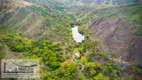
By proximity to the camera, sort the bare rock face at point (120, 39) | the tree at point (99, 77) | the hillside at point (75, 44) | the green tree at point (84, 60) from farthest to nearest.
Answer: the green tree at point (84, 60) → the bare rock face at point (120, 39) → the hillside at point (75, 44) → the tree at point (99, 77)

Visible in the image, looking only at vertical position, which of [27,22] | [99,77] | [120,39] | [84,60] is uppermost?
[27,22]

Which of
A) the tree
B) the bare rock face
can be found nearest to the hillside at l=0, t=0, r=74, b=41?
the bare rock face

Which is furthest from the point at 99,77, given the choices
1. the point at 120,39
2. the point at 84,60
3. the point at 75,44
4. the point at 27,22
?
the point at 27,22

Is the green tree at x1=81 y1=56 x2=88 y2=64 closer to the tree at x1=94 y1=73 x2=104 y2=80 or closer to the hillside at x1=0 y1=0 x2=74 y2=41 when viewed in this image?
the tree at x1=94 y1=73 x2=104 y2=80

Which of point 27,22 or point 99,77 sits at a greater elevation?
point 27,22

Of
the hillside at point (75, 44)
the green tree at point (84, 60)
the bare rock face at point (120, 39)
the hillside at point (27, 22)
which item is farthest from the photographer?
the hillside at point (27, 22)

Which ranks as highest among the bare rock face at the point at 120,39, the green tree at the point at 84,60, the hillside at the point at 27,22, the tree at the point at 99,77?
the hillside at the point at 27,22

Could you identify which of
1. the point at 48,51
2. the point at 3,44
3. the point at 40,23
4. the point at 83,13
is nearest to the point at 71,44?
the point at 48,51

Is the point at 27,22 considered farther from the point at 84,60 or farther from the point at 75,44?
the point at 84,60

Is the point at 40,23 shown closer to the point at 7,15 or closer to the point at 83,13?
the point at 7,15

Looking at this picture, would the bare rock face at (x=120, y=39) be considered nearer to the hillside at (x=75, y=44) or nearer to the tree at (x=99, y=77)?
the hillside at (x=75, y=44)

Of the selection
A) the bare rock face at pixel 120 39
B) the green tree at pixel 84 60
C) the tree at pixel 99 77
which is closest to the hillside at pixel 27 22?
the bare rock face at pixel 120 39
